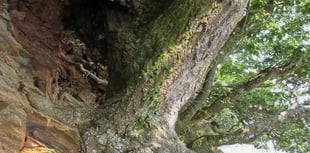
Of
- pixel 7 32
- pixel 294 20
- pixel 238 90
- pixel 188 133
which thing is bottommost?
pixel 188 133

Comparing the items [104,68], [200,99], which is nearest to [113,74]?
[104,68]

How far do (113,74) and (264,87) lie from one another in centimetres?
450

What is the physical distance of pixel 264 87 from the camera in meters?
7.14

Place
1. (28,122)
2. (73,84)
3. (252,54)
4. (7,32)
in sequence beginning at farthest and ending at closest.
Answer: (252,54), (73,84), (7,32), (28,122)

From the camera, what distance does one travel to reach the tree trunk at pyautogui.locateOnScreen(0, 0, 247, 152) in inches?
110

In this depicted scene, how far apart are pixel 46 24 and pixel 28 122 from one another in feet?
5.45

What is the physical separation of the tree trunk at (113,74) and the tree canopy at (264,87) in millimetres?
2088

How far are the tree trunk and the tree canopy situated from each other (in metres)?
2.09

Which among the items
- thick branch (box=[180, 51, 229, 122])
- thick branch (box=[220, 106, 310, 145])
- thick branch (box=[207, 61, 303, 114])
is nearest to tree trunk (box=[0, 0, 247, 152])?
thick branch (box=[180, 51, 229, 122])

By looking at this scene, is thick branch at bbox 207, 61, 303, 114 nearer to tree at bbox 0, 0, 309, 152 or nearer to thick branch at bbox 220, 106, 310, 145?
thick branch at bbox 220, 106, 310, 145

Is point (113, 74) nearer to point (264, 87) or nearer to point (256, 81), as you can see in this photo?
point (256, 81)

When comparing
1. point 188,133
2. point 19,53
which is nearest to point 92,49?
point 19,53

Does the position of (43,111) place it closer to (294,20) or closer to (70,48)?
(70,48)

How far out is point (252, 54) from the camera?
22.7 ft
